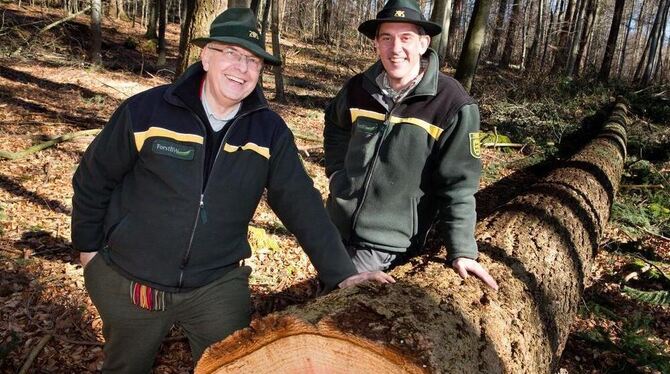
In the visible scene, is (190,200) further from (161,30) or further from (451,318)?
(161,30)

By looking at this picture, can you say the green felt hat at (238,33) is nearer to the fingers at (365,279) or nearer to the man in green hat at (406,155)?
the man in green hat at (406,155)

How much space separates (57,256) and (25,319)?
0.93 m

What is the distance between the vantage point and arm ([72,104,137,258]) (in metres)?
2.22

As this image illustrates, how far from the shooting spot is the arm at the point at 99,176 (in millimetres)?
2225

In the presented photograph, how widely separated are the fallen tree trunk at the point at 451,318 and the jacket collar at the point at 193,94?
0.99 meters

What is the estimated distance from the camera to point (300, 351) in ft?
5.16

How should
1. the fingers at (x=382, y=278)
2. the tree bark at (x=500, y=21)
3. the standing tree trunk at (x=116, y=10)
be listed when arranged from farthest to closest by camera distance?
the standing tree trunk at (x=116, y=10) → the tree bark at (x=500, y=21) → the fingers at (x=382, y=278)

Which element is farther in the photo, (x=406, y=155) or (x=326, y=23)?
(x=326, y=23)

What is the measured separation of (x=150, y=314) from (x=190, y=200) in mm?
627

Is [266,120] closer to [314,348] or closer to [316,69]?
[314,348]

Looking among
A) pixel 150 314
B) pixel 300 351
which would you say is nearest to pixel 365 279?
pixel 300 351

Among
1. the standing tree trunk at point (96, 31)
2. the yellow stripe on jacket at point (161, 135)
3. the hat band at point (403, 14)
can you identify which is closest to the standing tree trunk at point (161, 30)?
the standing tree trunk at point (96, 31)

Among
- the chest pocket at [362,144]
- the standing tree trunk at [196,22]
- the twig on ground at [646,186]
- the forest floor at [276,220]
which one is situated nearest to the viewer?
the chest pocket at [362,144]

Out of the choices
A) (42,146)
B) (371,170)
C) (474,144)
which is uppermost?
(474,144)
